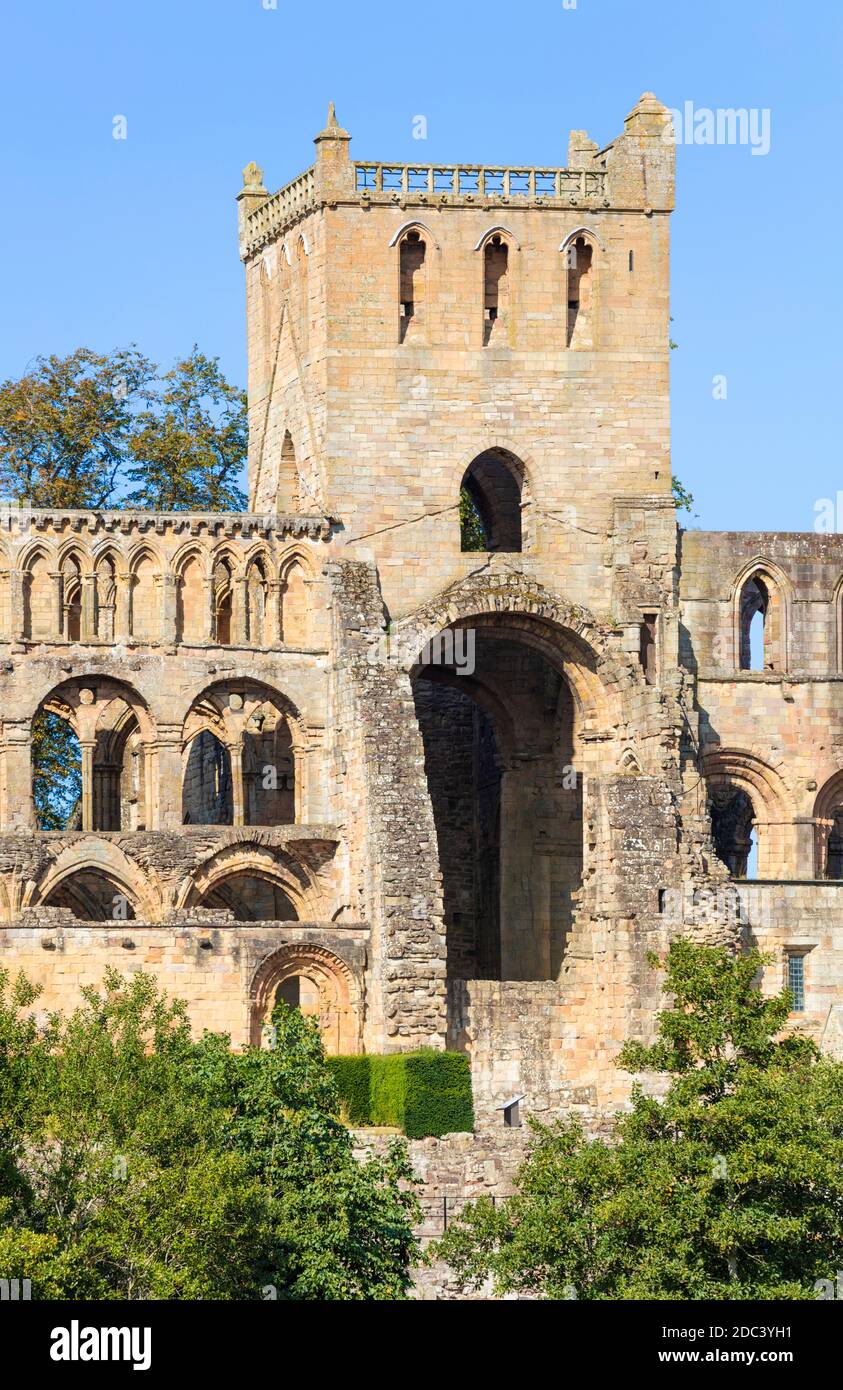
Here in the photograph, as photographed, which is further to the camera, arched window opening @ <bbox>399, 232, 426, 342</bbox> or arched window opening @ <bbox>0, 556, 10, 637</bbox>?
arched window opening @ <bbox>399, 232, 426, 342</bbox>

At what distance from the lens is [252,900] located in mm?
62469

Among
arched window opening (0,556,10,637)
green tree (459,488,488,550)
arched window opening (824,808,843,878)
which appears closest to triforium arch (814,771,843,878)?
arched window opening (824,808,843,878)

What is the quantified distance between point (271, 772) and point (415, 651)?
5144 millimetres

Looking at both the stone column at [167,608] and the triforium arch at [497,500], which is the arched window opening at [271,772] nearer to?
the stone column at [167,608]

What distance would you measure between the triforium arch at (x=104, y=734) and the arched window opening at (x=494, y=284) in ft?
32.5

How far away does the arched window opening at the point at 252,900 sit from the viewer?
6178 cm

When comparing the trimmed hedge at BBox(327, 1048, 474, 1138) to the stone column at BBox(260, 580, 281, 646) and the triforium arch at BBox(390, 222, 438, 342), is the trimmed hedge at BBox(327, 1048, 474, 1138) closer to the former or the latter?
the stone column at BBox(260, 580, 281, 646)

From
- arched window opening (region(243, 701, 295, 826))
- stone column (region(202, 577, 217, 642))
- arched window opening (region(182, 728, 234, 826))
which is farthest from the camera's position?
arched window opening (region(182, 728, 234, 826))

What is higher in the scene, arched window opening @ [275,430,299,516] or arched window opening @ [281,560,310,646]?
arched window opening @ [275,430,299,516]

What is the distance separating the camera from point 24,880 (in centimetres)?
5706

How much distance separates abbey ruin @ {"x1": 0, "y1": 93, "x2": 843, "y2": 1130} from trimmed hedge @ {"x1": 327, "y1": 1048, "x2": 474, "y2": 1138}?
0.92 metres

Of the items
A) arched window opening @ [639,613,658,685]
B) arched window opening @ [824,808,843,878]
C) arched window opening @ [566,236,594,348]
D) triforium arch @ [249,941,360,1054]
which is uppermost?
arched window opening @ [566,236,594,348]

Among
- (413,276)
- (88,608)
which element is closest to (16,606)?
(88,608)

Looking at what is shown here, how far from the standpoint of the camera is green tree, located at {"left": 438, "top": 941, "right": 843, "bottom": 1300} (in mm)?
43125
